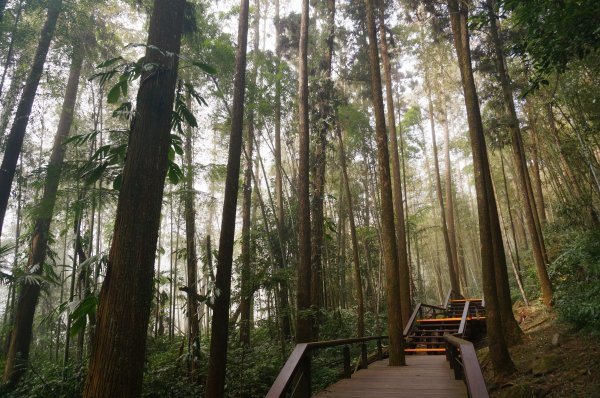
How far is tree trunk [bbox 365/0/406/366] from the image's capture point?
6672mm

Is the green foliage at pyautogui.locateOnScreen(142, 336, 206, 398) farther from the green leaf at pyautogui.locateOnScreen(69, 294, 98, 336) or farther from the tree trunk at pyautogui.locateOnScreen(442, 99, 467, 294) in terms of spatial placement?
the tree trunk at pyautogui.locateOnScreen(442, 99, 467, 294)

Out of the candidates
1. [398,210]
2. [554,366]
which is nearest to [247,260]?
[398,210]

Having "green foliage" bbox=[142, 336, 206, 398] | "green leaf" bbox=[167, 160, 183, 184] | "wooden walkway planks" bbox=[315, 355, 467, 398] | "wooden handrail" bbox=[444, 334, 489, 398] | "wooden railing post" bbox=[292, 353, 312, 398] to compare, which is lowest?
"green foliage" bbox=[142, 336, 206, 398]

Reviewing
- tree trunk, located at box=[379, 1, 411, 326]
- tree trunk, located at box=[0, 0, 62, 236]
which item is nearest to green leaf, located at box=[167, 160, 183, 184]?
tree trunk, located at box=[0, 0, 62, 236]

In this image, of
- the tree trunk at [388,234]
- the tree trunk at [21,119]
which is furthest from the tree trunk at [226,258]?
the tree trunk at [21,119]

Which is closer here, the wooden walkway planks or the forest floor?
the wooden walkway planks

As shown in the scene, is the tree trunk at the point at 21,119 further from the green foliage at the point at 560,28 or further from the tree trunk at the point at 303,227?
the green foliage at the point at 560,28

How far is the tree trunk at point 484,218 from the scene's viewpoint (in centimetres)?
582

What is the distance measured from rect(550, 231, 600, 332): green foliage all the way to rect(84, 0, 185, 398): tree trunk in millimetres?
7201

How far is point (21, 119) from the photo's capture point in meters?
6.09

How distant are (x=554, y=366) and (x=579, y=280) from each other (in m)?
4.38

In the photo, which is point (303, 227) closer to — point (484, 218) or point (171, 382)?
point (484, 218)

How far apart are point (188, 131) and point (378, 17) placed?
714 centimetres

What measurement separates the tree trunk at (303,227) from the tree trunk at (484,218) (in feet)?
10.3
